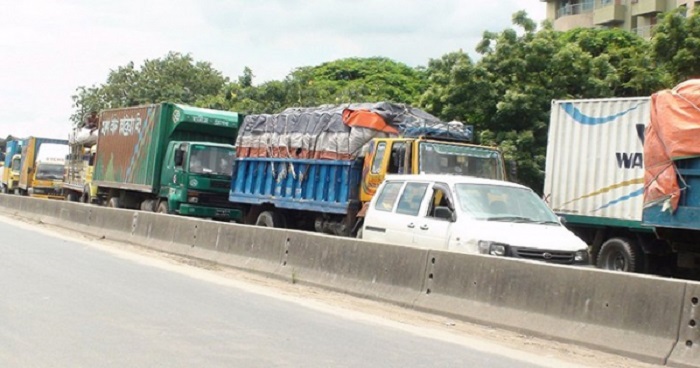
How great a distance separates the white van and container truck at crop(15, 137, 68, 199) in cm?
3371

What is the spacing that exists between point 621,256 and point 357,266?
18.5 ft

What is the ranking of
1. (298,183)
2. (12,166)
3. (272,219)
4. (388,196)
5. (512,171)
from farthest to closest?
1. (12,166)
2. (272,219)
3. (298,183)
4. (512,171)
5. (388,196)

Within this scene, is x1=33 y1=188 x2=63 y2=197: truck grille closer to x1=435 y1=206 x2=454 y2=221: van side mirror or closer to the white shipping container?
the white shipping container

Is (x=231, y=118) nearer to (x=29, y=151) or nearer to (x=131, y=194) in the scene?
(x=131, y=194)

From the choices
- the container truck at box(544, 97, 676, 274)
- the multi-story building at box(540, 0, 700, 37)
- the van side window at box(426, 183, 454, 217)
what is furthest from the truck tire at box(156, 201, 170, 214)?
the multi-story building at box(540, 0, 700, 37)

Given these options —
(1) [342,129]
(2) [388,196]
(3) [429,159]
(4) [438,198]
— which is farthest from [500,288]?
(1) [342,129]

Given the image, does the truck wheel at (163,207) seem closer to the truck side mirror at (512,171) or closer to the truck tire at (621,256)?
the truck side mirror at (512,171)

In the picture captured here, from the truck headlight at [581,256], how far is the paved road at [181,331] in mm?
2987

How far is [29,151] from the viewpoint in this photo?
47438 millimetres

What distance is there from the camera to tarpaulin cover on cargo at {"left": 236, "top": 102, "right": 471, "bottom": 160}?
18.2m

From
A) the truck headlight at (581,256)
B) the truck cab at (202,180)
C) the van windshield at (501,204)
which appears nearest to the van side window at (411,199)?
the van windshield at (501,204)

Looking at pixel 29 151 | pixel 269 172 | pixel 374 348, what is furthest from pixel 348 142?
pixel 29 151

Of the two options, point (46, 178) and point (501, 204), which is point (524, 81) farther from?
point (46, 178)

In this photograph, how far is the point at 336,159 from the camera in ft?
60.8
